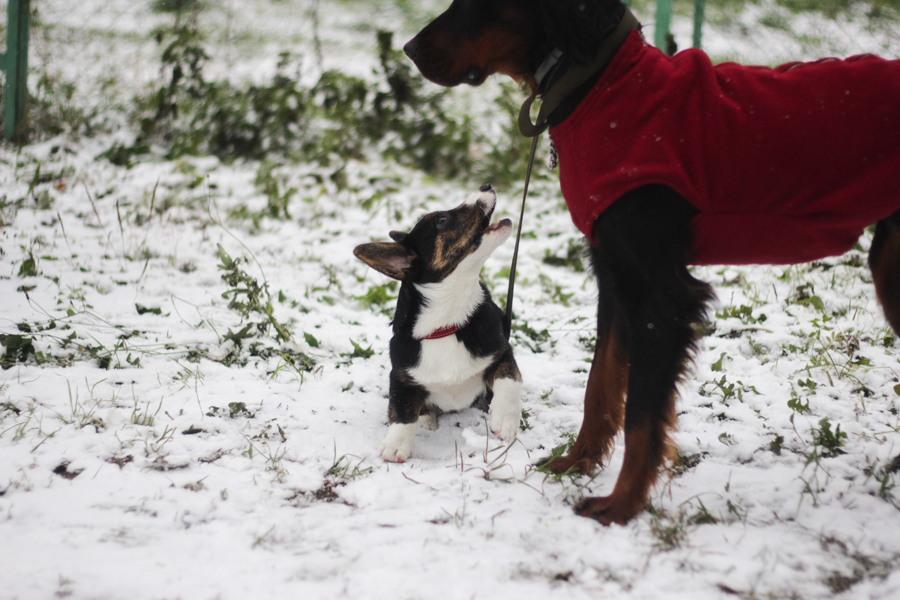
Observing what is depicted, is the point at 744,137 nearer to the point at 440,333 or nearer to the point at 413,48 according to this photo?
the point at 413,48

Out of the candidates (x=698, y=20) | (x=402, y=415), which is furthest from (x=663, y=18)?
(x=402, y=415)

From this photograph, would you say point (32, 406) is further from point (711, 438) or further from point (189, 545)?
point (711, 438)

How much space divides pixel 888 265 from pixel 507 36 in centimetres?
153

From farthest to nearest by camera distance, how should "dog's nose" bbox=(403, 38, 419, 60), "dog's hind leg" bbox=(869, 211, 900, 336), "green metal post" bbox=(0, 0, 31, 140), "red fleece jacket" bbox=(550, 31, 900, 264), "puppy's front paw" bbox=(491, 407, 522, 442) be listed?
"green metal post" bbox=(0, 0, 31, 140), "puppy's front paw" bbox=(491, 407, 522, 442), "dog's nose" bbox=(403, 38, 419, 60), "dog's hind leg" bbox=(869, 211, 900, 336), "red fleece jacket" bbox=(550, 31, 900, 264)

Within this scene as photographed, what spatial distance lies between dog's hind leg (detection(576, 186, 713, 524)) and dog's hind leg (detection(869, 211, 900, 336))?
0.70 m

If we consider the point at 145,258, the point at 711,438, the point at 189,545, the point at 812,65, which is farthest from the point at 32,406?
the point at 812,65

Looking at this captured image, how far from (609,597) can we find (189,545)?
1160mm

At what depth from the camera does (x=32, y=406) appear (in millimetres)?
2473

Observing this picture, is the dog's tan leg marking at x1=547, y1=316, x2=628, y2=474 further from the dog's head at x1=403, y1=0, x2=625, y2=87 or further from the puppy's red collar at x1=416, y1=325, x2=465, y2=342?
the dog's head at x1=403, y1=0, x2=625, y2=87

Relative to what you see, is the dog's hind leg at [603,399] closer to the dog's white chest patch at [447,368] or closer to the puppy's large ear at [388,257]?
the dog's white chest patch at [447,368]

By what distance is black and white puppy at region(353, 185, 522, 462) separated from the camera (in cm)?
260

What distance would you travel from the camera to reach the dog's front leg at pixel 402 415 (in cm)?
241

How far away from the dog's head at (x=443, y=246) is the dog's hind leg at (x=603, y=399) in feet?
1.96

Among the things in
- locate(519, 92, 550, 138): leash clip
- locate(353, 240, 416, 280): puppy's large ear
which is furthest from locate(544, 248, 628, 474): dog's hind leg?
locate(353, 240, 416, 280): puppy's large ear
